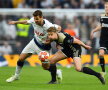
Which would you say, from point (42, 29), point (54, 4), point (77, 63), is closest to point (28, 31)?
point (54, 4)

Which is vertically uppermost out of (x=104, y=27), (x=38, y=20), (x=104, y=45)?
(x=38, y=20)

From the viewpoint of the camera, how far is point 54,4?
23141 millimetres

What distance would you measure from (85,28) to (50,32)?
10033 millimetres

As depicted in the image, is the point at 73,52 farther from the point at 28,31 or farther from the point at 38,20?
the point at 28,31

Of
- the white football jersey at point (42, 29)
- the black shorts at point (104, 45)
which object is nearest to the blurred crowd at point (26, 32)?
the black shorts at point (104, 45)

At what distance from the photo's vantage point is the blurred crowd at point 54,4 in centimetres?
2272

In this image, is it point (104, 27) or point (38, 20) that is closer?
point (38, 20)

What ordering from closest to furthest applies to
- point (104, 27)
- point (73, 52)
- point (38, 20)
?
point (73, 52)
point (38, 20)
point (104, 27)

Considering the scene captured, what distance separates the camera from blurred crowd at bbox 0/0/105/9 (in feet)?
74.5

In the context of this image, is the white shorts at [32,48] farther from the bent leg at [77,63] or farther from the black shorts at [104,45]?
the black shorts at [104,45]

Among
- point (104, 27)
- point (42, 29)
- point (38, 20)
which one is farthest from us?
point (104, 27)

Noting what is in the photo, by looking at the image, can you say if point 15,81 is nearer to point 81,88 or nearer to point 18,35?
point 81,88

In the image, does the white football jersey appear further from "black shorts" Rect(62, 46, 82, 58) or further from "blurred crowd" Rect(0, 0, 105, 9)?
"blurred crowd" Rect(0, 0, 105, 9)

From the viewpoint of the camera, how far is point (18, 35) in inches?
814
